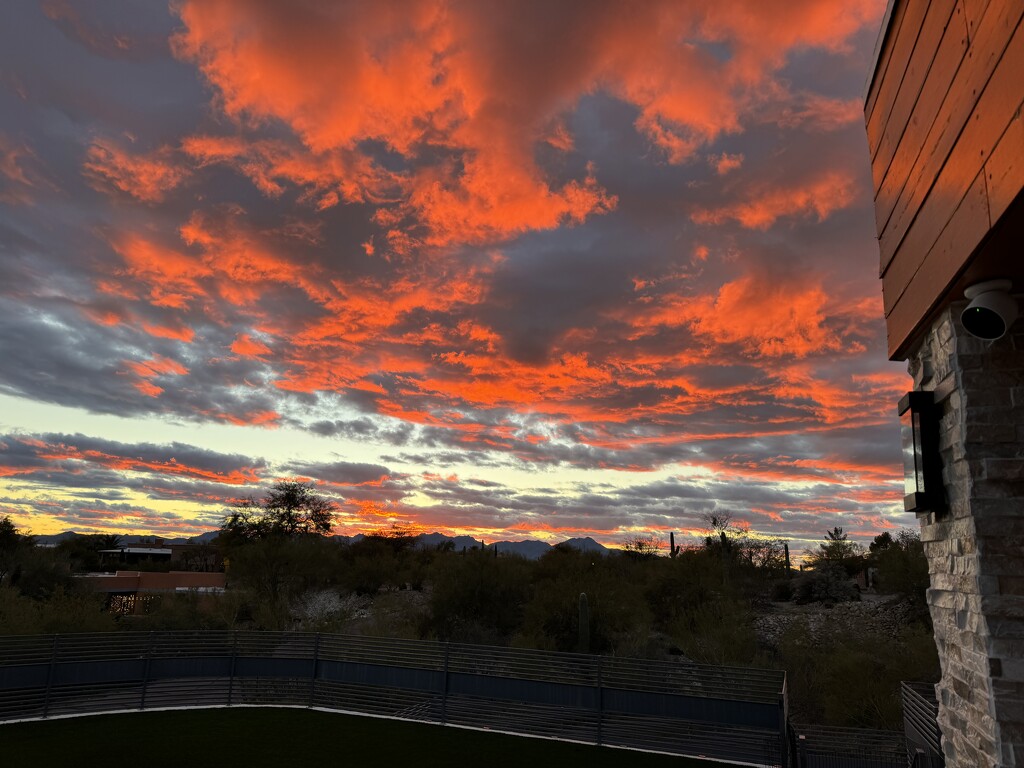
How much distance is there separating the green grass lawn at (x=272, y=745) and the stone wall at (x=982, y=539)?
8.33m

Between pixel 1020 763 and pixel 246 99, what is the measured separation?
14.2 meters

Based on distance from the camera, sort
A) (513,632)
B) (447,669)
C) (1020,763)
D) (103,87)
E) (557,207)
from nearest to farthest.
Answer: (1020,763)
(103,87)
(447,669)
(557,207)
(513,632)

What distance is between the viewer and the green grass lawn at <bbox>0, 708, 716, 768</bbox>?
10.9 meters

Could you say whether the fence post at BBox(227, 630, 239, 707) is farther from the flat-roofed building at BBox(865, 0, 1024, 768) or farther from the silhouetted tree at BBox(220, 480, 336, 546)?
the silhouetted tree at BBox(220, 480, 336, 546)

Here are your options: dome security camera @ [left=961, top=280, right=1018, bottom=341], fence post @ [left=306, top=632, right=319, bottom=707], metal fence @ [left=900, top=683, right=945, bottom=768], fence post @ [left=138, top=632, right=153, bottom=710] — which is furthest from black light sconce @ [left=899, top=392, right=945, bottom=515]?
fence post @ [left=138, top=632, right=153, bottom=710]

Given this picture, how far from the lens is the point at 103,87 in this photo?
13.0 metres

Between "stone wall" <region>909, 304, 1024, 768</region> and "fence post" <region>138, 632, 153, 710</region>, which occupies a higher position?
"stone wall" <region>909, 304, 1024, 768</region>

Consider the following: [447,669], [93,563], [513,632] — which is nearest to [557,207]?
[447,669]

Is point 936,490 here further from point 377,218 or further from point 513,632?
point 513,632

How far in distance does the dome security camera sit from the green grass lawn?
9.83 metres

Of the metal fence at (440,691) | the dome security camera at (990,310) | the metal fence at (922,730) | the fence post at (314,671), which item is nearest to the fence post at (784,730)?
the metal fence at (440,691)

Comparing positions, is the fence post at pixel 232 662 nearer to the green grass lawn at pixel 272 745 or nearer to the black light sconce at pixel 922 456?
the green grass lawn at pixel 272 745

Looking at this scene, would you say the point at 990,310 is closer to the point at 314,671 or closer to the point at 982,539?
the point at 982,539

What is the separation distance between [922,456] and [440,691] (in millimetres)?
11921
